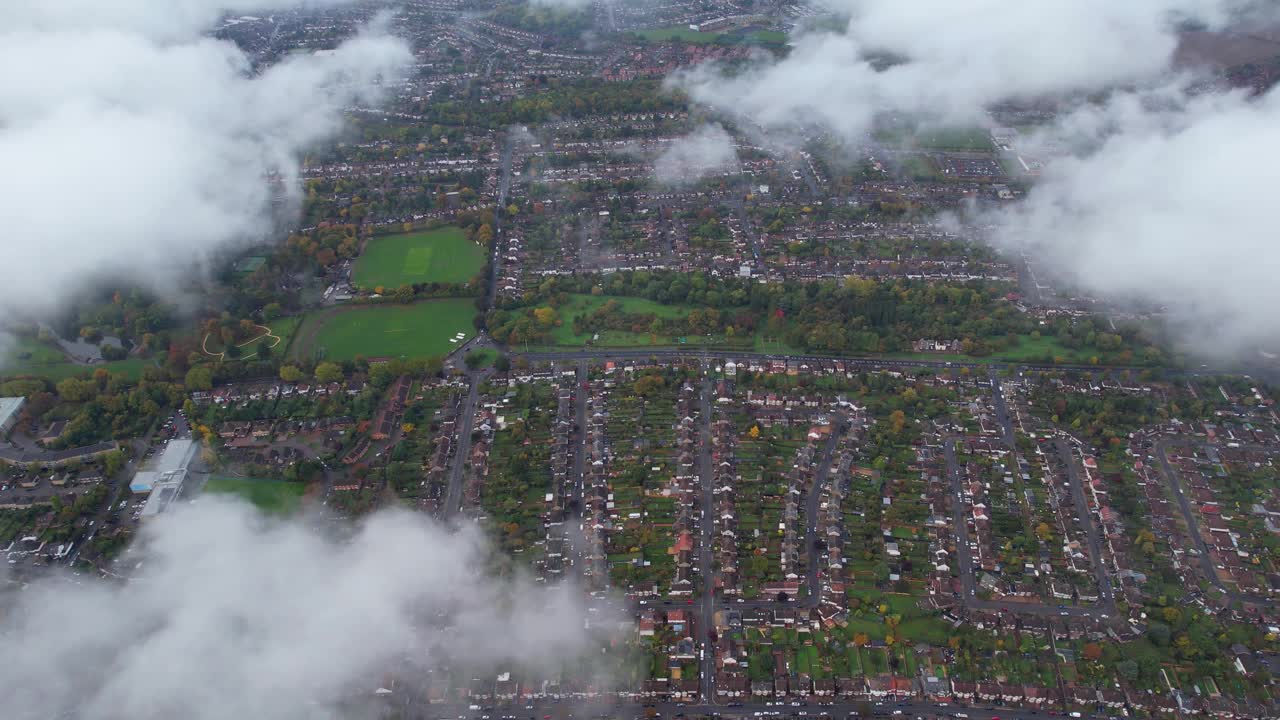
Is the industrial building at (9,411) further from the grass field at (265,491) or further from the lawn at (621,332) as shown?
the lawn at (621,332)

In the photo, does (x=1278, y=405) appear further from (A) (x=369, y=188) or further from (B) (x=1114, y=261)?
(A) (x=369, y=188)

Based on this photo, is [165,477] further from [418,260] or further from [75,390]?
[418,260]

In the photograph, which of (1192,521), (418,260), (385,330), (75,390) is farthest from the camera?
(418,260)

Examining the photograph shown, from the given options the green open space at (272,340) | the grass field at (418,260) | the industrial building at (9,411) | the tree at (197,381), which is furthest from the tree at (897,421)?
the industrial building at (9,411)

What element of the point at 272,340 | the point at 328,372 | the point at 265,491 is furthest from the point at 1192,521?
the point at 272,340

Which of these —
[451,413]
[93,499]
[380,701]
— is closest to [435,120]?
[451,413]

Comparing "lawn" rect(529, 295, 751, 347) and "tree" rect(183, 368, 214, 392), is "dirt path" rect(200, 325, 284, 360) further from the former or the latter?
"lawn" rect(529, 295, 751, 347)
